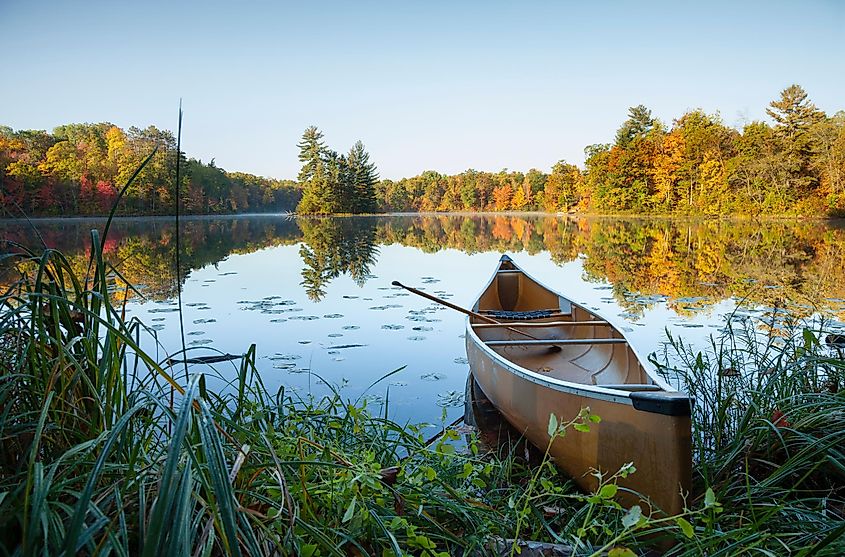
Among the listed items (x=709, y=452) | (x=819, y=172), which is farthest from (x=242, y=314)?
(x=819, y=172)

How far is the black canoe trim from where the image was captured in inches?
75.2

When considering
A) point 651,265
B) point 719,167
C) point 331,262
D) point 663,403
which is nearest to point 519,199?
point 719,167

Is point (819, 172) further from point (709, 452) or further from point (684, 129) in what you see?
point (709, 452)

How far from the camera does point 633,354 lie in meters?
3.14

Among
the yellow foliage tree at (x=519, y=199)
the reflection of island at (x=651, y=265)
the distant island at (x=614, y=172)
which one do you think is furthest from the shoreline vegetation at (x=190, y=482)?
the yellow foliage tree at (x=519, y=199)

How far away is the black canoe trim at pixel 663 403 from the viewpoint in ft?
6.27

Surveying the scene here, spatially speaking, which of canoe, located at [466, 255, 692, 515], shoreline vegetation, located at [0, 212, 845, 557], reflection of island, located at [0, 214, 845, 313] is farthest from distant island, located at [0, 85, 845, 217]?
shoreline vegetation, located at [0, 212, 845, 557]

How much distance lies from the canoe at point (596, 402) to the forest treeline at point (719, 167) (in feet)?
104

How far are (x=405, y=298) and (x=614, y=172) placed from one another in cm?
3968

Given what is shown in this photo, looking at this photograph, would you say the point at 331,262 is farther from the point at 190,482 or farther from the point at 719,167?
the point at 719,167

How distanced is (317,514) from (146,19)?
1279 inches

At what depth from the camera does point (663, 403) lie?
Result: 1942mm

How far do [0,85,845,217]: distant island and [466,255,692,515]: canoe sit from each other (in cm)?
1181

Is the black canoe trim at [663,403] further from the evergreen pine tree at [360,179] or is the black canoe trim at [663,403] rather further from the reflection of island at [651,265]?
the evergreen pine tree at [360,179]
